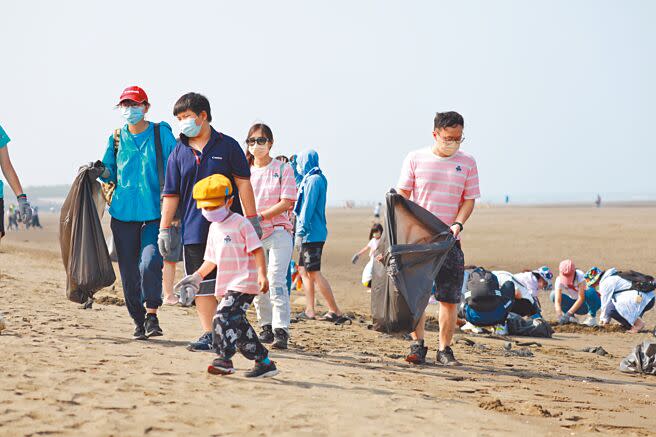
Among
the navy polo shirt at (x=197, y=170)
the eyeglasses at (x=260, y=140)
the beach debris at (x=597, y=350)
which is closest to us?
the navy polo shirt at (x=197, y=170)

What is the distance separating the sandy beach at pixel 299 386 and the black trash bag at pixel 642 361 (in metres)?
0.13

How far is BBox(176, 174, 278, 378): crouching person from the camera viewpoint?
17.5ft

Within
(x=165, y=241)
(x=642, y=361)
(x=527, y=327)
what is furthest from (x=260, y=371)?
(x=527, y=327)

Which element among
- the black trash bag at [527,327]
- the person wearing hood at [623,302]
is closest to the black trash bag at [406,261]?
the black trash bag at [527,327]

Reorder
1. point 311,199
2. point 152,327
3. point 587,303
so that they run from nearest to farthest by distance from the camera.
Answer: point 152,327, point 311,199, point 587,303

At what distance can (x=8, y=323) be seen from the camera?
7.20 meters

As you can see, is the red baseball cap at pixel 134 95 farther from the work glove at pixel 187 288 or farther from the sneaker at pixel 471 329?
the sneaker at pixel 471 329

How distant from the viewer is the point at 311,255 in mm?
9312

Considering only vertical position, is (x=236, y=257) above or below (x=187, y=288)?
above

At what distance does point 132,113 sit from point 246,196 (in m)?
1.24

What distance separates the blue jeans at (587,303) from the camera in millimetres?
11594

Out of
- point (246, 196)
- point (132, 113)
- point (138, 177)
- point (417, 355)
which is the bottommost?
point (417, 355)

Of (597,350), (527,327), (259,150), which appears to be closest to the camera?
(259,150)

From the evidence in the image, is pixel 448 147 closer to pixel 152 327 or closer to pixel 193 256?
pixel 193 256
